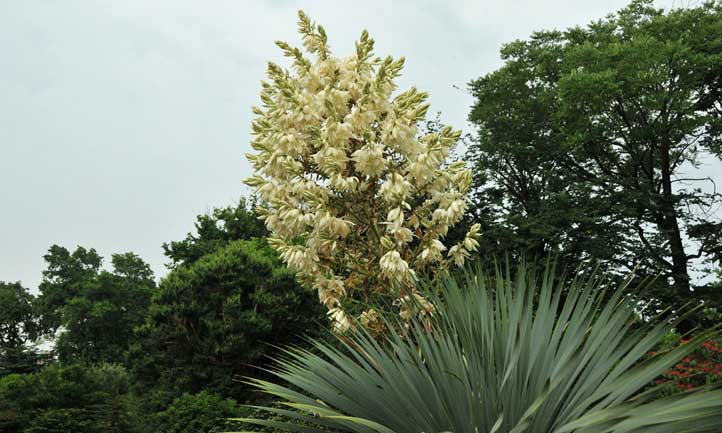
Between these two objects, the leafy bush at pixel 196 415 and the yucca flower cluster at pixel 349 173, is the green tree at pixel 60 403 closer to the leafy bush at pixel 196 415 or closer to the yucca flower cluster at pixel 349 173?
the leafy bush at pixel 196 415

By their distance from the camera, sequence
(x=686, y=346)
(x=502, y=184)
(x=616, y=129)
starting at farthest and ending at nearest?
(x=502, y=184) < (x=616, y=129) < (x=686, y=346)

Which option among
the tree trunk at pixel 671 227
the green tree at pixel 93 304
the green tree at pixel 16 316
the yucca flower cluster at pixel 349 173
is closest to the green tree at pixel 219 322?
the yucca flower cluster at pixel 349 173

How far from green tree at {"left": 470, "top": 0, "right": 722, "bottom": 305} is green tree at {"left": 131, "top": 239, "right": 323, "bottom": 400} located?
8.70 m

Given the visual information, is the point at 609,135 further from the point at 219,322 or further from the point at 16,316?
the point at 16,316

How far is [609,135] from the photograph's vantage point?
19859mm

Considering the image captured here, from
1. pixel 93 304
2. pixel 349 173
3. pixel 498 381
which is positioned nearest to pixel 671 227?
pixel 349 173

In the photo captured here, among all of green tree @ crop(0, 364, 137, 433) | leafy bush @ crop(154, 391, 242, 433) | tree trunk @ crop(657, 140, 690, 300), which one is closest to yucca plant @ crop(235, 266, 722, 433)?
leafy bush @ crop(154, 391, 242, 433)

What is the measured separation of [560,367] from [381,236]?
2903 mm

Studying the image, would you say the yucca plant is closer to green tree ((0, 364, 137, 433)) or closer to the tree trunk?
green tree ((0, 364, 137, 433))

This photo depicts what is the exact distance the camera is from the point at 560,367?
9.89 ft

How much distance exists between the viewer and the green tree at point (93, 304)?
3088 centimetres

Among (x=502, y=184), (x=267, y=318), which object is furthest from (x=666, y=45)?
(x=267, y=318)

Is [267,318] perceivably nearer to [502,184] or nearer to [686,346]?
[686,346]

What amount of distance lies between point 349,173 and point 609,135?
16.2 metres
